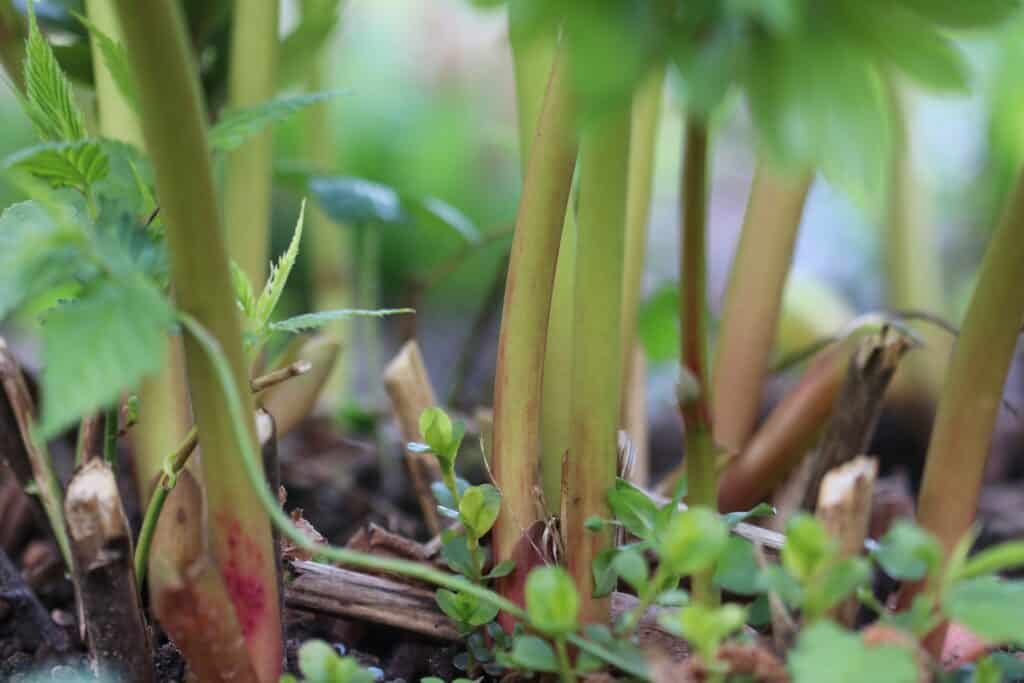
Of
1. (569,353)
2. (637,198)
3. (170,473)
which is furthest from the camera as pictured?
(637,198)

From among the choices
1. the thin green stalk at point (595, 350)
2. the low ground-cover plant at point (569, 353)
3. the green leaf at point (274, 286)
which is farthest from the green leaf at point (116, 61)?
the thin green stalk at point (595, 350)

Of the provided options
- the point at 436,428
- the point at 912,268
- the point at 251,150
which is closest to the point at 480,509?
the point at 436,428

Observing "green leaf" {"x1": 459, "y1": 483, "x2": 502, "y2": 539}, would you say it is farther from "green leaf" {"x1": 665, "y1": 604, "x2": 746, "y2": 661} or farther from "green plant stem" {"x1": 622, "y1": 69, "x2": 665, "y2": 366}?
"green plant stem" {"x1": 622, "y1": 69, "x2": 665, "y2": 366}

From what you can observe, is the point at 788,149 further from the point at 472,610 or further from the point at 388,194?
the point at 388,194

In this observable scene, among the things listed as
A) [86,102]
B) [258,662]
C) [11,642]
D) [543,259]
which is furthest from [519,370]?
[86,102]

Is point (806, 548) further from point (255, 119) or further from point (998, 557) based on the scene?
point (255, 119)

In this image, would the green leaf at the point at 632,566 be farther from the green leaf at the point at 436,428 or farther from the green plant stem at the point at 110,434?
the green plant stem at the point at 110,434
